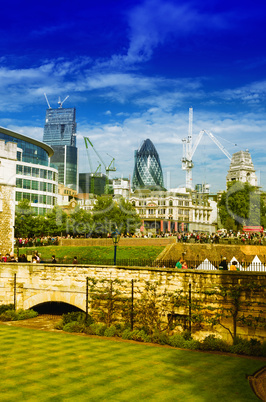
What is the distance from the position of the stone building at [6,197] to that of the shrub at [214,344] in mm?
21663

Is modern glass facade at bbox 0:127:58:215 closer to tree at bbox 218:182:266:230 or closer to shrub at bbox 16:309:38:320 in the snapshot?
tree at bbox 218:182:266:230

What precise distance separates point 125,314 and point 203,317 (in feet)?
14.5

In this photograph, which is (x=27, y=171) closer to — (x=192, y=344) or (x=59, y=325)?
(x=59, y=325)

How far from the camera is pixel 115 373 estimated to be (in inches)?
575

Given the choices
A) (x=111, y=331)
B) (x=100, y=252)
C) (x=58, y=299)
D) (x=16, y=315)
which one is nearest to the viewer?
(x=111, y=331)

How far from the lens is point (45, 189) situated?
86.0 meters

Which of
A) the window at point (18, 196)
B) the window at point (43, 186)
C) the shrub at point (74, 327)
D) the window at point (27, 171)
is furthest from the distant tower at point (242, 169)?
the shrub at point (74, 327)

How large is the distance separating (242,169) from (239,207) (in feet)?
261

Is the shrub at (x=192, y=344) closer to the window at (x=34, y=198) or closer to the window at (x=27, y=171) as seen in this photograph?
the window at (x=27, y=171)

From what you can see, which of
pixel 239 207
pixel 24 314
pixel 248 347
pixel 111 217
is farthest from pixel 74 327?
pixel 239 207

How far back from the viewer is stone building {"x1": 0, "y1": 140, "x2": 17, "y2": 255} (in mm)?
34844

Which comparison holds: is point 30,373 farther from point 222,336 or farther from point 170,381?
point 222,336

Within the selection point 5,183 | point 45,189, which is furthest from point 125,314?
point 45,189

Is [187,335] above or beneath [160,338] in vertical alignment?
above
